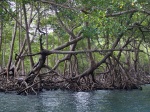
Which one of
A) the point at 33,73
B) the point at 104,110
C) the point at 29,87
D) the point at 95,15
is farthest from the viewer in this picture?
the point at 33,73

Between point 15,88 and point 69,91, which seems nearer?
point 15,88

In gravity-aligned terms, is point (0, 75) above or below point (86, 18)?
below

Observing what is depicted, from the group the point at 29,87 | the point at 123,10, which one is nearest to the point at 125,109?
the point at 123,10

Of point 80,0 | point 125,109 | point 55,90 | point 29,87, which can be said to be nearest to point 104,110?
point 125,109

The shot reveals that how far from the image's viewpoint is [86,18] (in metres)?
7.71

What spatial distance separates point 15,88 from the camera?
12859mm

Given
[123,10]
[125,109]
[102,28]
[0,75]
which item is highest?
[123,10]

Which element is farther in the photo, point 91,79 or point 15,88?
point 91,79

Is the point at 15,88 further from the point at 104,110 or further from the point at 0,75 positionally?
the point at 104,110

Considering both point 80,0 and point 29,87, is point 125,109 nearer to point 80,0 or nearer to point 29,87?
point 80,0

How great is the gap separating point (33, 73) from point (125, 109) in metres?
5.42

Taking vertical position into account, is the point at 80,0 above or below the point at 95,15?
above

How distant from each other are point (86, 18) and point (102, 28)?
51 centimetres

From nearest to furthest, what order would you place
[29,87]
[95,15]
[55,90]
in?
1. [95,15]
2. [29,87]
3. [55,90]
